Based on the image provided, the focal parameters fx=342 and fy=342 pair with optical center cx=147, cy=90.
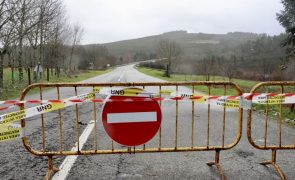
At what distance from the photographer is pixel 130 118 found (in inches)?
205

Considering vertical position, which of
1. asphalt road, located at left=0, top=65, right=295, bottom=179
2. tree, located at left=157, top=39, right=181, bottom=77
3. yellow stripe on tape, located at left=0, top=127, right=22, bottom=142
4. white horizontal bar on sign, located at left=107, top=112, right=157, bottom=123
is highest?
tree, located at left=157, top=39, right=181, bottom=77

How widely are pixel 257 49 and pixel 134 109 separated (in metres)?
97.8

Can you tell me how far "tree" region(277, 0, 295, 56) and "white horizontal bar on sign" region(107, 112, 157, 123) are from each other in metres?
15.6

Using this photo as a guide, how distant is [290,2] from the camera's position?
64.6 ft

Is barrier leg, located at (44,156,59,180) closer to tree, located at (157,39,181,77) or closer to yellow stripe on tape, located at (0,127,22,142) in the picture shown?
yellow stripe on tape, located at (0,127,22,142)

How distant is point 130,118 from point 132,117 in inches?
1.3

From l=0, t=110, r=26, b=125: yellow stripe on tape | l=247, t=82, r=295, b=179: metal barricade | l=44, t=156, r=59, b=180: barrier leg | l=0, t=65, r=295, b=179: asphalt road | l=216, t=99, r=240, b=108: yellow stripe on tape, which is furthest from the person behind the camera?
l=216, t=99, r=240, b=108: yellow stripe on tape

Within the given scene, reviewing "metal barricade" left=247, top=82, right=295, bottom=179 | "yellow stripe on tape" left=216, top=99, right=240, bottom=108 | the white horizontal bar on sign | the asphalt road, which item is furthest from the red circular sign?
"metal barricade" left=247, top=82, right=295, bottom=179

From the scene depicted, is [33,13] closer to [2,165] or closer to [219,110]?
[219,110]

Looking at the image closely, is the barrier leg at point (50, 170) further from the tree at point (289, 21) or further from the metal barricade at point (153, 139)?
the tree at point (289, 21)

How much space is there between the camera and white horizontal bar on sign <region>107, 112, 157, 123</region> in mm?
5180

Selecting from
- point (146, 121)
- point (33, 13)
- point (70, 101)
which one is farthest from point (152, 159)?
point (33, 13)

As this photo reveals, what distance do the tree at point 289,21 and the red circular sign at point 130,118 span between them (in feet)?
51.2

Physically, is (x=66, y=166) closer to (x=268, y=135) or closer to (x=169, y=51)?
(x=268, y=135)
